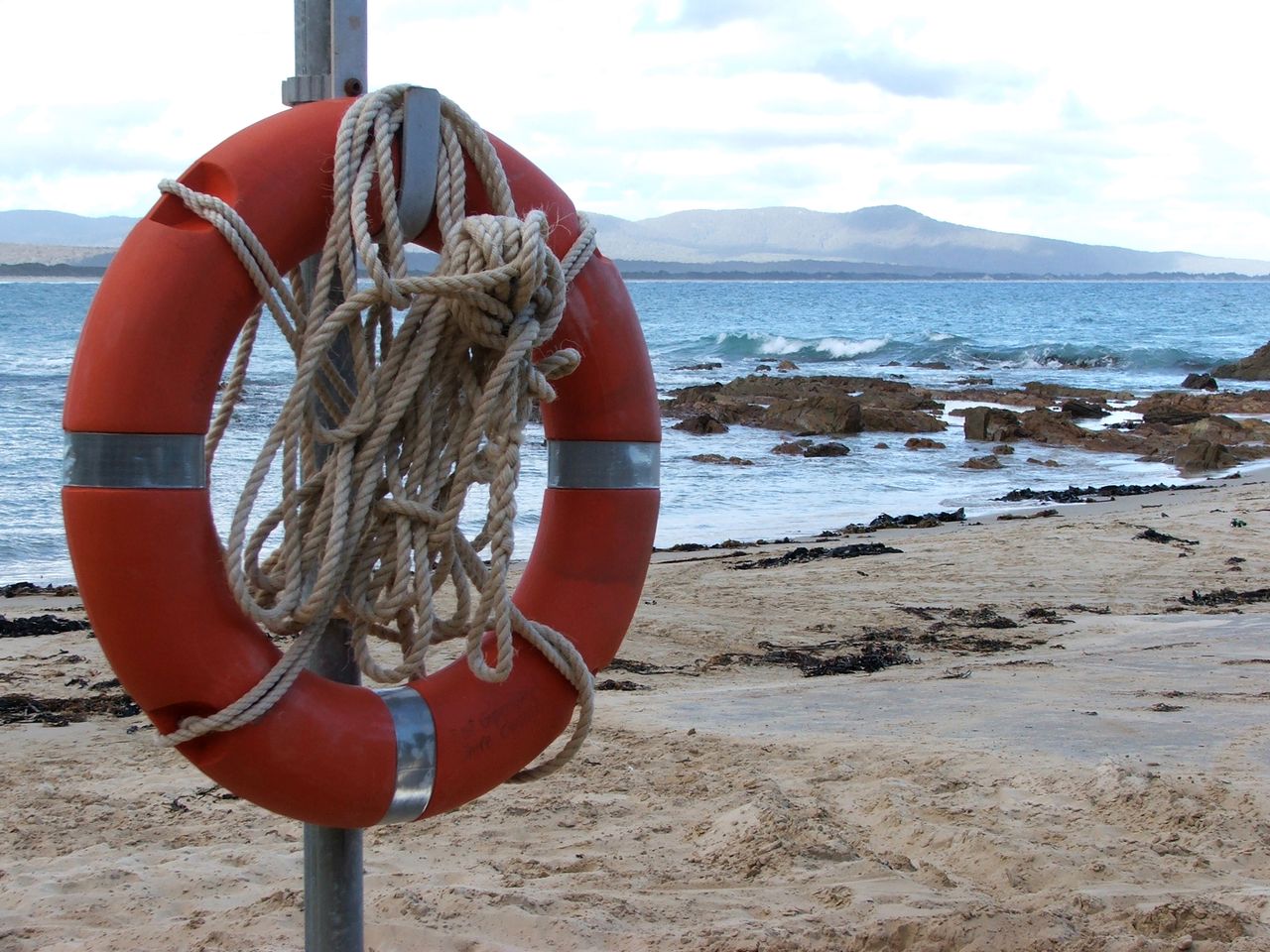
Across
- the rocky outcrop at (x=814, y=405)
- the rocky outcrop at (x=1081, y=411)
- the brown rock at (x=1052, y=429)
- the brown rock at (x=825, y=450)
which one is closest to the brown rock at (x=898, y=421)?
the rocky outcrop at (x=814, y=405)

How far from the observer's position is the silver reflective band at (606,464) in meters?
2.00

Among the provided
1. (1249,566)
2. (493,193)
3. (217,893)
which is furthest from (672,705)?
(1249,566)

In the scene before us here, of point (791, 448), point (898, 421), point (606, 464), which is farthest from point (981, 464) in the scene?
point (606, 464)

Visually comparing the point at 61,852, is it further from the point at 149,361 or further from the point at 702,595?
the point at 702,595

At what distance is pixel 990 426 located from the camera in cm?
1449

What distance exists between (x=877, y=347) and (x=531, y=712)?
31202 millimetres

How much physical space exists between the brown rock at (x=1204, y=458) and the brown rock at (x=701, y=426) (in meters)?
5.00

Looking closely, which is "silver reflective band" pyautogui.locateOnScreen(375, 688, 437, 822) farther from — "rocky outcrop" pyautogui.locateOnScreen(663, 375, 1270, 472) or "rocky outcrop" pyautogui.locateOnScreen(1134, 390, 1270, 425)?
"rocky outcrop" pyautogui.locateOnScreen(1134, 390, 1270, 425)

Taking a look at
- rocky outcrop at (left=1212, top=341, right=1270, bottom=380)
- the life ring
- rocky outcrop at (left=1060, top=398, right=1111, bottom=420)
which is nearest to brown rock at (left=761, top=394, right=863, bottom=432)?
rocky outcrop at (left=1060, top=398, right=1111, bottom=420)

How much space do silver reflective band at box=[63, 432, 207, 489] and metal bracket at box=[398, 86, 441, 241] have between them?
0.45 metres

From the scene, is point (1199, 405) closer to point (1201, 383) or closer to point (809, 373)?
point (1201, 383)

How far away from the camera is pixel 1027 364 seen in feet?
92.6

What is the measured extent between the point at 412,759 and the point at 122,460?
0.57 m

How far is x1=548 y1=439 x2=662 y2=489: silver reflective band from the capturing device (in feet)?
6.57
